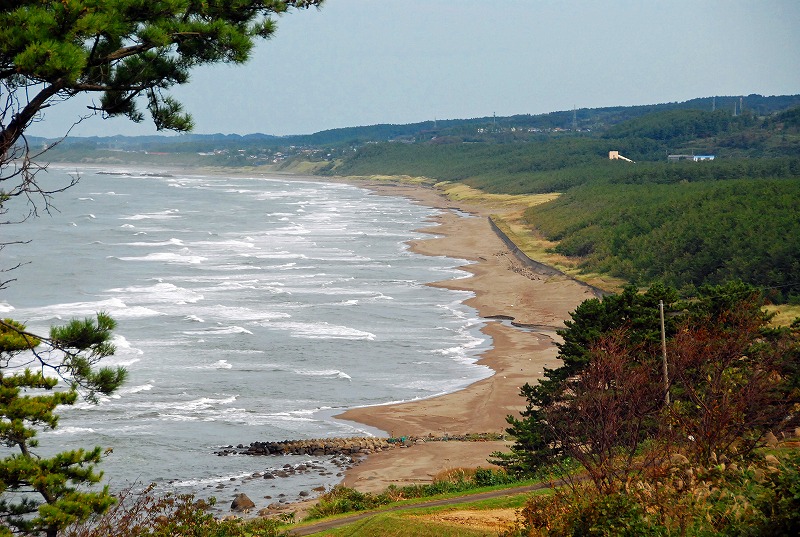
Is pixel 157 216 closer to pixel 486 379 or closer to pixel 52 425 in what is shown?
pixel 486 379

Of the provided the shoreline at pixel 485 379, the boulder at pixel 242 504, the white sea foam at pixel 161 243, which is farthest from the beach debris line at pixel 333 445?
the white sea foam at pixel 161 243

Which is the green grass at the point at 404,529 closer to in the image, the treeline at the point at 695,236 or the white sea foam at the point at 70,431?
the white sea foam at the point at 70,431

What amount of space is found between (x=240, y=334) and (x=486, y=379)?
40.4 feet

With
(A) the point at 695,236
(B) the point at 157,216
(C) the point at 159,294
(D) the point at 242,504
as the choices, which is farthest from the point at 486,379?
(B) the point at 157,216

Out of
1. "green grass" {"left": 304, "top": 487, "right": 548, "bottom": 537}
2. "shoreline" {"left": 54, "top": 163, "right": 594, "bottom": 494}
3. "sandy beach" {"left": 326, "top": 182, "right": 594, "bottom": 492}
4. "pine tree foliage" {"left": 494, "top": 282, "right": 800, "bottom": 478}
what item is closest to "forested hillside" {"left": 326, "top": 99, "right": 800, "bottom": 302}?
"shoreline" {"left": 54, "top": 163, "right": 594, "bottom": 494}

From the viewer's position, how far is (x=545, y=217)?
85.1m

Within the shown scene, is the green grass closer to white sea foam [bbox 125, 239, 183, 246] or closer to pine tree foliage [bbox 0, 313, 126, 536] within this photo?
pine tree foliage [bbox 0, 313, 126, 536]

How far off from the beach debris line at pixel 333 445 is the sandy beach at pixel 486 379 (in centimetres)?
38

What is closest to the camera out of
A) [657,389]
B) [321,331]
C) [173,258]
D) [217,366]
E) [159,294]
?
[657,389]

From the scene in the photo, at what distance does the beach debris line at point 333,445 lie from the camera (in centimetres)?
2659

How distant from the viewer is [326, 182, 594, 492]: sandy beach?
25.6 meters

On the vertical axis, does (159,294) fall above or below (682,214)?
below

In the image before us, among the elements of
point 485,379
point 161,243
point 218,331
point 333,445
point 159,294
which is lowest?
point 485,379

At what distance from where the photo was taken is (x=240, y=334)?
135ft
